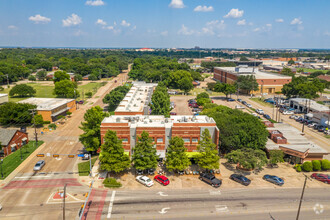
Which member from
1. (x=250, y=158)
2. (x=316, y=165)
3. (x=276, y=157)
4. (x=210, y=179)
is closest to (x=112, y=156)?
(x=210, y=179)

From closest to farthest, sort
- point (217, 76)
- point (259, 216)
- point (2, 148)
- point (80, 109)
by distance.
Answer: point (259, 216) < point (2, 148) < point (80, 109) < point (217, 76)

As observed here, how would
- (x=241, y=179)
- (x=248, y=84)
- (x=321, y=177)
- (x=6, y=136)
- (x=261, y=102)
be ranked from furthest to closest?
(x=248, y=84)
(x=261, y=102)
(x=6, y=136)
(x=321, y=177)
(x=241, y=179)

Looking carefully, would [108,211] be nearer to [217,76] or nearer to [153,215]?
[153,215]

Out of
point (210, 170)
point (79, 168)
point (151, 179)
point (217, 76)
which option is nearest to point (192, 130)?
point (210, 170)

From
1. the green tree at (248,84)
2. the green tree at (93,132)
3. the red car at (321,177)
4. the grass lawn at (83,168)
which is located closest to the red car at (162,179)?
the grass lawn at (83,168)

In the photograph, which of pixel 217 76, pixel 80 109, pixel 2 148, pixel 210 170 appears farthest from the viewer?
pixel 217 76

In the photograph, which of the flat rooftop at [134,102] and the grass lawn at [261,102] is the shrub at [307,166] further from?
the grass lawn at [261,102]

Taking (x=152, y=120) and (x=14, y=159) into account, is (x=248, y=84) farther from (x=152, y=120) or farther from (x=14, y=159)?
(x=14, y=159)
